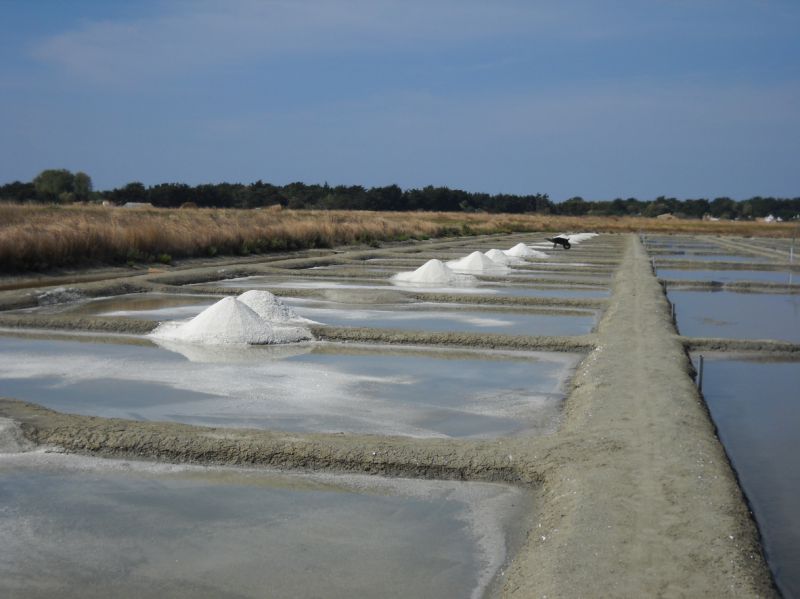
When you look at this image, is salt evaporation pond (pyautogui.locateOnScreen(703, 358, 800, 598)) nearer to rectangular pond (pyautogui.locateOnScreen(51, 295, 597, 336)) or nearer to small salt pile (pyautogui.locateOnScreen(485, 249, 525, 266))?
rectangular pond (pyautogui.locateOnScreen(51, 295, 597, 336))

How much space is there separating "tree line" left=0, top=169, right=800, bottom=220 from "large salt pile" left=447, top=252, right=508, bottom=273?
2773 cm

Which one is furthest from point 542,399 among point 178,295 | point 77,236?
point 77,236

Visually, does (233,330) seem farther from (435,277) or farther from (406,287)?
(435,277)

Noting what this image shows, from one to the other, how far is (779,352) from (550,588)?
218 inches

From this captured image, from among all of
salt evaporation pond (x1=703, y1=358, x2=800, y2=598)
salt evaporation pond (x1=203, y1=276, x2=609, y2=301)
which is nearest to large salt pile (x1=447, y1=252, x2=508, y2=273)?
salt evaporation pond (x1=203, y1=276, x2=609, y2=301)

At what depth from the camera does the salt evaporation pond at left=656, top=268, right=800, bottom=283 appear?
15531 mm

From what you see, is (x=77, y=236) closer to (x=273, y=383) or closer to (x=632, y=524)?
(x=273, y=383)

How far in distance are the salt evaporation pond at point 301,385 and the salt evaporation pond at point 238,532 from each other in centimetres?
82

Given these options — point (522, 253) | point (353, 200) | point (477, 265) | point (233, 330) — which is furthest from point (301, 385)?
point (353, 200)

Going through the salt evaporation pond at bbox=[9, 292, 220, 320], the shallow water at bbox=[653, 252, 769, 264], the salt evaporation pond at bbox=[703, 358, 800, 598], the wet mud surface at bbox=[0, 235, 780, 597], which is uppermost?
the salt evaporation pond at bbox=[9, 292, 220, 320]

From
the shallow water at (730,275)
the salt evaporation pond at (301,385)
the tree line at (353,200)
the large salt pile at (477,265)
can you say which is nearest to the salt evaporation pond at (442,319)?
the salt evaporation pond at (301,385)

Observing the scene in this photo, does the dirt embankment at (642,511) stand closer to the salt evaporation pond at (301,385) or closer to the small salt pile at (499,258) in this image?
the salt evaporation pond at (301,385)

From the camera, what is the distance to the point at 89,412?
466cm

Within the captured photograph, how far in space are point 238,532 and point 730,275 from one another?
15.1 m
